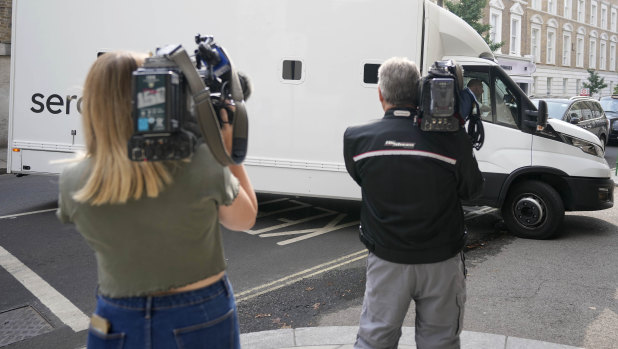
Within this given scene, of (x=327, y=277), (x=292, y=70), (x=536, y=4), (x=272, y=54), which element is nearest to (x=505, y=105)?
(x=292, y=70)

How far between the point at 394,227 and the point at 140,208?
1393 millimetres

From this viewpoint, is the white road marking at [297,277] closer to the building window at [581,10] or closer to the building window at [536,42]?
the building window at [536,42]

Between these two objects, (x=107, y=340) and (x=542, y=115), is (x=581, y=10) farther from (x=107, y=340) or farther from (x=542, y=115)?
(x=107, y=340)

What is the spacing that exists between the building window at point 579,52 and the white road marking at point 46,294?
51206 millimetres

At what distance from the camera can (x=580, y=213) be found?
29.9 ft

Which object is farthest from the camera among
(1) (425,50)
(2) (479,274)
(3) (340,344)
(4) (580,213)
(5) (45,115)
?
(4) (580,213)

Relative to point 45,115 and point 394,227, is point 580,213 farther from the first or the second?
point 45,115

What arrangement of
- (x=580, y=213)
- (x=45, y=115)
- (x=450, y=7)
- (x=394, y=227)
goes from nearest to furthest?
A: (x=394, y=227)
(x=45, y=115)
(x=580, y=213)
(x=450, y=7)

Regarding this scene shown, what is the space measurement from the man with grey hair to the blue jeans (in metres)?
1.12

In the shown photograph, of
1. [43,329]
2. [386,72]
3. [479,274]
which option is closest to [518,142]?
[479,274]

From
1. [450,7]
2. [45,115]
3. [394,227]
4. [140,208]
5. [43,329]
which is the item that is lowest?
[43,329]

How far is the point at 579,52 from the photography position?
49469 mm

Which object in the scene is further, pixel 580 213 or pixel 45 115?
pixel 580 213

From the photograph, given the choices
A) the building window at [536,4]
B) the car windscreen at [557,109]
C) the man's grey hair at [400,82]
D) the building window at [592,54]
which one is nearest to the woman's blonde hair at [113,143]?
the man's grey hair at [400,82]
